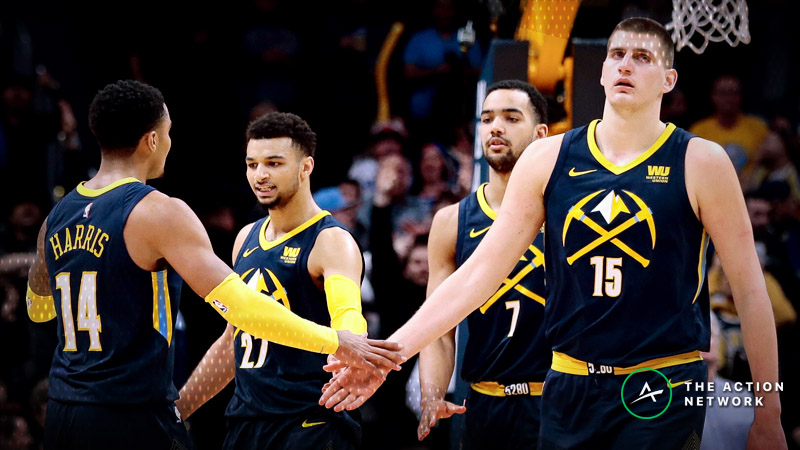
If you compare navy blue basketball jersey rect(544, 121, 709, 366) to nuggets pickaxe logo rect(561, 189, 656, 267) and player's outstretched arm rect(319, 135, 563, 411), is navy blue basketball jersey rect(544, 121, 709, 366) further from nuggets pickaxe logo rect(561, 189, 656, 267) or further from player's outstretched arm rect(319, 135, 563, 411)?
player's outstretched arm rect(319, 135, 563, 411)

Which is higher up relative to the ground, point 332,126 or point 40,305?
point 332,126

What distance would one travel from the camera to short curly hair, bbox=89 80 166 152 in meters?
4.20

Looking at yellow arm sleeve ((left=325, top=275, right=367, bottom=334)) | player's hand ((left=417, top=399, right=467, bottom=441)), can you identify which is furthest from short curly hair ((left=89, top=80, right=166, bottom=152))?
player's hand ((left=417, top=399, right=467, bottom=441))

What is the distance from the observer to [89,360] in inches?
157

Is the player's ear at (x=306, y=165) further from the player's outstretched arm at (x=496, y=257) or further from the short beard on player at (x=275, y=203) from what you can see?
the player's outstretched arm at (x=496, y=257)

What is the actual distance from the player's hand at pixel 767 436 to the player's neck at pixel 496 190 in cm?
214

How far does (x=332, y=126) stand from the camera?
32.3 feet

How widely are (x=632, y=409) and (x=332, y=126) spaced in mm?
6940

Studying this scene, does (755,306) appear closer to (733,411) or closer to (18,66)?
(733,411)

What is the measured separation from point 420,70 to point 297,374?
5.67 meters

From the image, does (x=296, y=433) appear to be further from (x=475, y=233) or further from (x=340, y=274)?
(x=475, y=233)

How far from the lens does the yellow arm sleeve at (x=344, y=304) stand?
14.3 feet

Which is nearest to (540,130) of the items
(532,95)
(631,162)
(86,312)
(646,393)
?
(532,95)

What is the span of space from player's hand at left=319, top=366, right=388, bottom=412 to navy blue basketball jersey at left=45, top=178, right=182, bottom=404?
81cm
